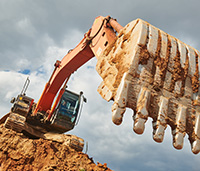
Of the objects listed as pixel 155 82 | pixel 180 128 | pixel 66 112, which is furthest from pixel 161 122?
pixel 66 112

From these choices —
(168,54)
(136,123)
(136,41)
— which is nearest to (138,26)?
(136,41)

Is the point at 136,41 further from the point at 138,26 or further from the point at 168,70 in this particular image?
the point at 168,70

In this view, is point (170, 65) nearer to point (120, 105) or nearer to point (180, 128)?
point (180, 128)

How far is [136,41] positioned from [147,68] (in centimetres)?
44

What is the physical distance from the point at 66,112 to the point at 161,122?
570 centimetres

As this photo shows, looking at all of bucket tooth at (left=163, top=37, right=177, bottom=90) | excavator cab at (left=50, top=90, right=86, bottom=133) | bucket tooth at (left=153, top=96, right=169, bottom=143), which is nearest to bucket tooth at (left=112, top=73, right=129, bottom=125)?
bucket tooth at (left=153, top=96, right=169, bottom=143)

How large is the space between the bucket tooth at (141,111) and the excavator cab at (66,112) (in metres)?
5.51

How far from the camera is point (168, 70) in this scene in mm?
3590

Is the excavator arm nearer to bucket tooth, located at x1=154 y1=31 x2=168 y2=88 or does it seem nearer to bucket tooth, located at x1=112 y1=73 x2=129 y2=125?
bucket tooth, located at x1=154 y1=31 x2=168 y2=88

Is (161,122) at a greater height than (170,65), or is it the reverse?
(170,65)

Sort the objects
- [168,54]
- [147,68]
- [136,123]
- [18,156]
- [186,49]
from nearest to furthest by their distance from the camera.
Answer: [136,123] → [147,68] → [168,54] → [186,49] → [18,156]

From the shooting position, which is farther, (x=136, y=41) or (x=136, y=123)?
(x=136, y=41)

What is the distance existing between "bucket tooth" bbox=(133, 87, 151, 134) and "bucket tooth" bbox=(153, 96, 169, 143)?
0.23 m

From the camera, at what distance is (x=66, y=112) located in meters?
8.50
